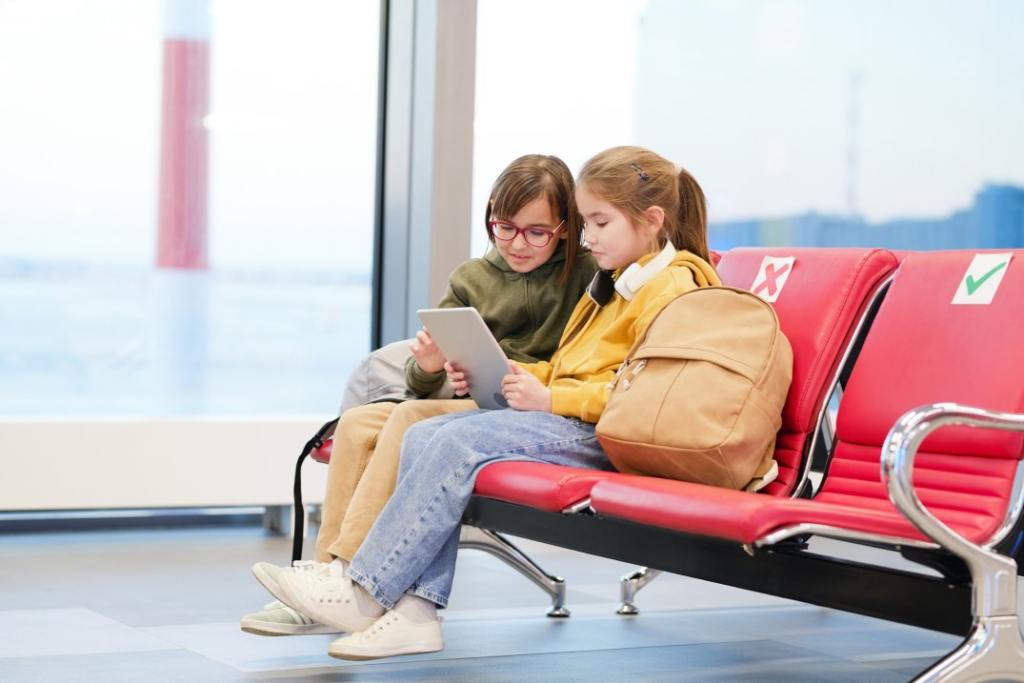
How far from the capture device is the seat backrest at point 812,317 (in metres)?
2.43

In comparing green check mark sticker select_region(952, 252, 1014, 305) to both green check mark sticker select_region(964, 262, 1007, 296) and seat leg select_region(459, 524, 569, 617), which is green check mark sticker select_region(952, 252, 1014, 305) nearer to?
green check mark sticker select_region(964, 262, 1007, 296)

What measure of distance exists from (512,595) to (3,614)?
1275mm

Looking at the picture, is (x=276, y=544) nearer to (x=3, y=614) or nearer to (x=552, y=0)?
(x=3, y=614)

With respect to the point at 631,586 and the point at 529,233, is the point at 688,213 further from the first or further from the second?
the point at 631,586

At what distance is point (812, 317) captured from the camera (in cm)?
251

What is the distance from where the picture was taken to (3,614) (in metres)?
3.08

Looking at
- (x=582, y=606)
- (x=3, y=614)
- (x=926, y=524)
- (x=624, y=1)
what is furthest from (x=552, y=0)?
(x=926, y=524)

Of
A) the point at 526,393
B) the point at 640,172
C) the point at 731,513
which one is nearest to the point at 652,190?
the point at 640,172

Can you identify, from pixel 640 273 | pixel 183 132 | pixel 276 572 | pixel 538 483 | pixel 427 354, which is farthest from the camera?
pixel 183 132

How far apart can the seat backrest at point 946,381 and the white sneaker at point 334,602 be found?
0.83 m

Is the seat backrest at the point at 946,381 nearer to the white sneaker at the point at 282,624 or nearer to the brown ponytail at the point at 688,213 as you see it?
the brown ponytail at the point at 688,213

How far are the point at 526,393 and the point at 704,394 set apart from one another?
0.42 m

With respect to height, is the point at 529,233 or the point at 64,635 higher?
the point at 529,233

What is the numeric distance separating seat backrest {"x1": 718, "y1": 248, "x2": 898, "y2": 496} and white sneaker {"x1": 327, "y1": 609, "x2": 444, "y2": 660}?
66 cm
